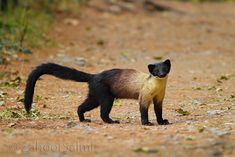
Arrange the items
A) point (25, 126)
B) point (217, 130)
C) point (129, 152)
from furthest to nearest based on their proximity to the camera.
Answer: point (25, 126) → point (217, 130) → point (129, 152)

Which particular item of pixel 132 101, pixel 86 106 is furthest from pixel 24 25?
pixel 86 106

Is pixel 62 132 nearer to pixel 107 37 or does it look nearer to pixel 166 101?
pixel 166 101

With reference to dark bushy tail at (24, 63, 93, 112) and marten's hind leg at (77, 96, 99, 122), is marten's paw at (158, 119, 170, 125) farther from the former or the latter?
dark bushy tail at (24, 63, 93, 112)

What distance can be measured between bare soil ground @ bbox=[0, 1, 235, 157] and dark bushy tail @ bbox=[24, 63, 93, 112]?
342 mm

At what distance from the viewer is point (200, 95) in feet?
36.5

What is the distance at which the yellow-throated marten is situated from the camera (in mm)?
8555

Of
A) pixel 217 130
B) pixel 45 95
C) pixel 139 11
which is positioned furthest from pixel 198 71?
pixel 139 11

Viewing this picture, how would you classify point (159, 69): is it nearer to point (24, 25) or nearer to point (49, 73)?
point (49, 73)

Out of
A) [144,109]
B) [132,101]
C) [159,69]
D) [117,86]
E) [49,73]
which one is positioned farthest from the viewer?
[132,101]

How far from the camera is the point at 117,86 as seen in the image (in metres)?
8.85

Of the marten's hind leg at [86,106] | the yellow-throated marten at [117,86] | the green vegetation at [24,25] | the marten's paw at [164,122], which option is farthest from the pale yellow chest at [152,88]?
the green vegetation at [24,25]

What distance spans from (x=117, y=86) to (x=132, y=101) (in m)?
1.94

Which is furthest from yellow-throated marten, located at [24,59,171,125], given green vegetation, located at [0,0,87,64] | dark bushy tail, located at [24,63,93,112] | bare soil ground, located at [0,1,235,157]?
green vegetation, located at [0,0,87,64]

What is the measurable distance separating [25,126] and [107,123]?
109 cm
